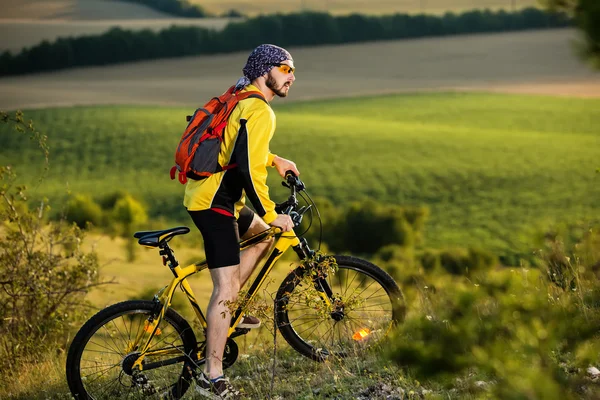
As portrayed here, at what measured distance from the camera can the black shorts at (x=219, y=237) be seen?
4523 millimetres

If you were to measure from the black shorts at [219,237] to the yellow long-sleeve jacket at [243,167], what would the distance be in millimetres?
46

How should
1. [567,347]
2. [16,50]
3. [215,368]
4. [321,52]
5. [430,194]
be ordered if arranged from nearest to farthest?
[567,347]
[215,368]
[430,194]
[16,50]
[321,52]

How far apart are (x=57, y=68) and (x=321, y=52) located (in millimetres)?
23202

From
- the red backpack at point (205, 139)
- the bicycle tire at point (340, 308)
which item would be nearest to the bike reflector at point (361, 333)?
the bicycle tire at point (340, 308)

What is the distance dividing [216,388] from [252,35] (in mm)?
72844

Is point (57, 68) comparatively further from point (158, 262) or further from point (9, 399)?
point (9, 399)

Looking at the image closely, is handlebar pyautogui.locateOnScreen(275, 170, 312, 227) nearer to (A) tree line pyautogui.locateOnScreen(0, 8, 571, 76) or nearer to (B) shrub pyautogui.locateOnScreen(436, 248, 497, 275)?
(B) shrub pyautogui.locateOnScreen(436, 248, 497, 275)

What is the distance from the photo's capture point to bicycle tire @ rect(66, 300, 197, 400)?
472cm

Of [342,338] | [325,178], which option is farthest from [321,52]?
[342,338]

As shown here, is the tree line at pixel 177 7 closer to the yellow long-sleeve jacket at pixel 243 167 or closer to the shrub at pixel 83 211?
the shrub at pixel 83 211

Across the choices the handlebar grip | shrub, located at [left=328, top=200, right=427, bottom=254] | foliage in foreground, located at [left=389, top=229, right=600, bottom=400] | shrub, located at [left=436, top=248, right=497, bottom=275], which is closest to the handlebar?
the handlebar grip

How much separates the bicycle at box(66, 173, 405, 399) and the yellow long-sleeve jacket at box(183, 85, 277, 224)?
26cm

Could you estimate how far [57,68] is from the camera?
69.1 meters

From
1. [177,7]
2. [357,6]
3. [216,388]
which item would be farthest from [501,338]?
[357,6]
